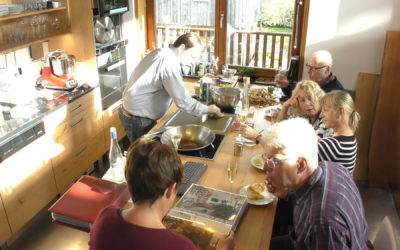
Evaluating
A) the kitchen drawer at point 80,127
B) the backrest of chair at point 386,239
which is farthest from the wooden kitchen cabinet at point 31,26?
the backrest of chair at point 386,239

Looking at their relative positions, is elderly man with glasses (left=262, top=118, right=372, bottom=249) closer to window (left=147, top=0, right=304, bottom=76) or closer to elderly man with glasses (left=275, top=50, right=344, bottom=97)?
elderly man with glasses (left=275, top=50, right=344, bottom=97)

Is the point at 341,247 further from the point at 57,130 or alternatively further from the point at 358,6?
the point at 358,6

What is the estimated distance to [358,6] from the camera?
3699 millimetres

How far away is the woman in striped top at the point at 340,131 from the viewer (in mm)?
2164

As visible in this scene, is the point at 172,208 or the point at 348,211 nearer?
the point at 348,211

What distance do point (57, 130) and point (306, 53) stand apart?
262cm

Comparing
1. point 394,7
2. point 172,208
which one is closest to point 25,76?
point 172,208

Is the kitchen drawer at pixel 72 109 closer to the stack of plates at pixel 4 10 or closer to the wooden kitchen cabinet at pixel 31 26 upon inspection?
the wooden kitchen cabinet at pixel 31 26

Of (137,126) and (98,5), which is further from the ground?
A: (98,5)

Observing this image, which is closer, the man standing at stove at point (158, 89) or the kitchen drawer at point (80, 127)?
the man standing at stove at point (158, 89)

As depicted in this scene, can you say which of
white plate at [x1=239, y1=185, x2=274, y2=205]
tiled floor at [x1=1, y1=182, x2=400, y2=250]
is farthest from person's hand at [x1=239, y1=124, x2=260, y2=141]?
tiled floor at [x1=1, y1=182, x2=400, y2=250]

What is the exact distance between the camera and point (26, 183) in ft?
9.44

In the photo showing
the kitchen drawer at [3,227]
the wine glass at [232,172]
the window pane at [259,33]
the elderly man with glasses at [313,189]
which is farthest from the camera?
the window pane at [259,33]

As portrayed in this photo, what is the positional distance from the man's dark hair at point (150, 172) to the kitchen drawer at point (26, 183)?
1727mm
